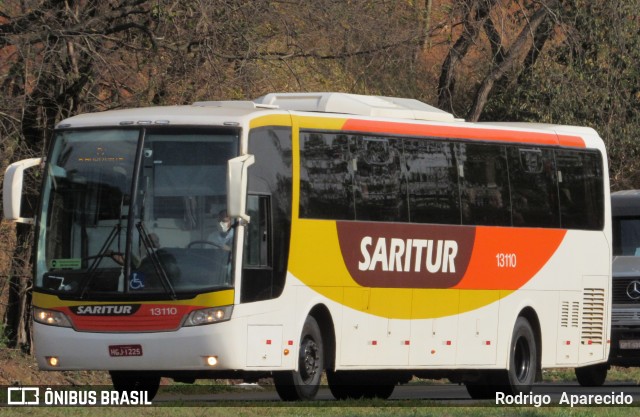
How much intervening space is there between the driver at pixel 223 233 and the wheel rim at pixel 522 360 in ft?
19.2

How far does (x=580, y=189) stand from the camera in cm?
2230

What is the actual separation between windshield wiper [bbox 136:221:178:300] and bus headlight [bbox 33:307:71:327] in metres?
1.12

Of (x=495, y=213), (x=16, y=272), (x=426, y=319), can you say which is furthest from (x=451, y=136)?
(x=16, y=272)

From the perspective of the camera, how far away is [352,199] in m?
18.3

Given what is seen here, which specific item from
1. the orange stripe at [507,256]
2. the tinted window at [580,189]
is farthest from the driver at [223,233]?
the tinted window at [580,189]

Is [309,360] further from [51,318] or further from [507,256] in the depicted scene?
[507,256]

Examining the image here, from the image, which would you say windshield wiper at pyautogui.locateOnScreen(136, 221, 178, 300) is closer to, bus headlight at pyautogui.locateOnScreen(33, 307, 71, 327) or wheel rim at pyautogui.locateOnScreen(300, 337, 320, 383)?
bus headlight at pyautogui.locateOnScreen(33, 307, 71, 327)

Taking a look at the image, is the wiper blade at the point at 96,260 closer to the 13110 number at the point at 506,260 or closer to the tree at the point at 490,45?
the 13110 number at the point at 506,260

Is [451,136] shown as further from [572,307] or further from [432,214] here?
[572,307]

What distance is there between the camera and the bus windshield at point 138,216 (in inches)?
643

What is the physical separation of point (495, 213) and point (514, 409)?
13.5 ft

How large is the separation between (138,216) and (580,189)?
8.06 m

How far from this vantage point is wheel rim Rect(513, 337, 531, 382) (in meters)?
20.8

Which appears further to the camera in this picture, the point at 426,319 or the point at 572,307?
the point at 572,307
